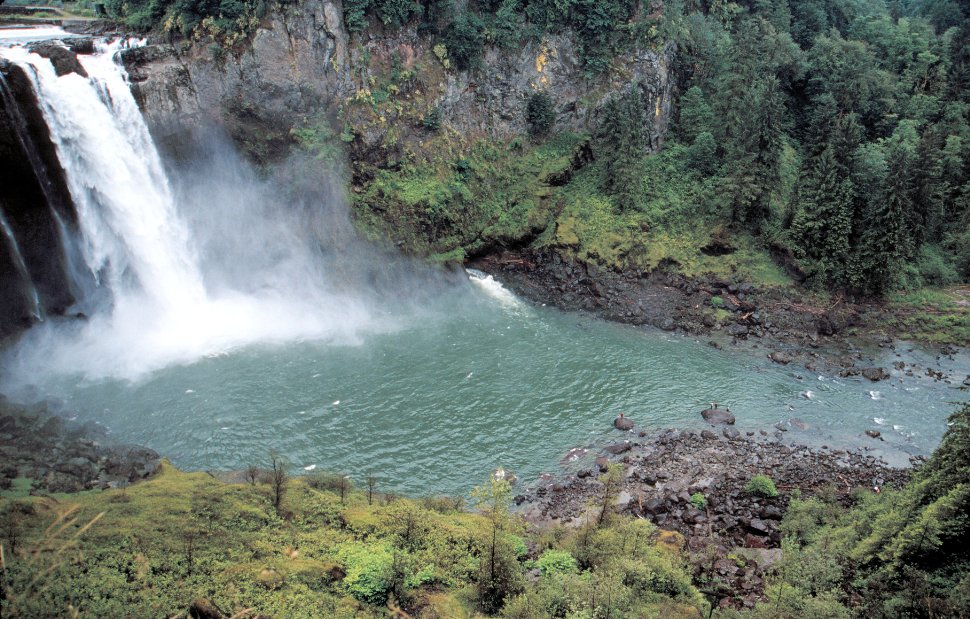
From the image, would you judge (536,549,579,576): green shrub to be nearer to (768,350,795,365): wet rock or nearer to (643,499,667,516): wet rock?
(643,499,667,516): wet rock

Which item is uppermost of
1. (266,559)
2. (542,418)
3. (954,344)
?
(266,559)

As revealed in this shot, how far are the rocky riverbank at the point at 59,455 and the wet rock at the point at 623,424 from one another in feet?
57.8

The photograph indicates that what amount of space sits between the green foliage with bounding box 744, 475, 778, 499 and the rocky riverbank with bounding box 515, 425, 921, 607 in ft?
0.45

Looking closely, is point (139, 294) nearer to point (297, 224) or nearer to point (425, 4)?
point (297, 224)

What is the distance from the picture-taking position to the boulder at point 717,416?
25.2 m

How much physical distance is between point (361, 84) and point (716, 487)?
96.4 feet

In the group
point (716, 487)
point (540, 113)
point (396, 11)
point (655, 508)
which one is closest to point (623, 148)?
point (540, 113)

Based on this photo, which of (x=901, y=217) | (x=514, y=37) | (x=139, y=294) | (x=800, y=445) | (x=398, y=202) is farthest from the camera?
(x=514, y=37)

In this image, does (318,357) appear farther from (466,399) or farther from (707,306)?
(707,306)

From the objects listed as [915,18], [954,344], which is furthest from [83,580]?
[915,18]

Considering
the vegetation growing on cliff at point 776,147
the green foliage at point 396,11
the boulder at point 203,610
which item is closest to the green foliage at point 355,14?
the vegetation growing on cliff at point 776,147

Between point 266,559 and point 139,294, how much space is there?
69.0 ft

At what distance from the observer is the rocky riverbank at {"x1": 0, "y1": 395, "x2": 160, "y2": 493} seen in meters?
18.4

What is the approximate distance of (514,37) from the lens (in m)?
39.8
